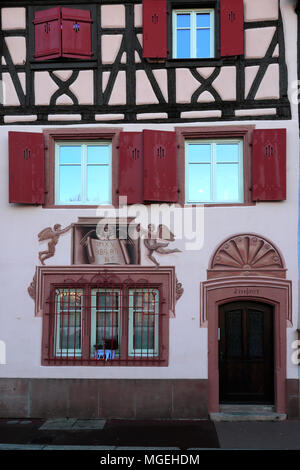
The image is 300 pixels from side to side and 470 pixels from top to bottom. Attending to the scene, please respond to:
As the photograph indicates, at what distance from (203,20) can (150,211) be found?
157 inches

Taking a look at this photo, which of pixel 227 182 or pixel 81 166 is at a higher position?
pixel 81 166

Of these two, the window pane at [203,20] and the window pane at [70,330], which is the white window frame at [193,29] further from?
the window pane at [70,330]

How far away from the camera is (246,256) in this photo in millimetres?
7586

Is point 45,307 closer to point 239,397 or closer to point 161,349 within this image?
point 161,349

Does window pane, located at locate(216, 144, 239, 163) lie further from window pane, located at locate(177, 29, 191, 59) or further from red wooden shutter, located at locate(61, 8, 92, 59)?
red wooden shutter, located at locate(61, 8, 92, 59)

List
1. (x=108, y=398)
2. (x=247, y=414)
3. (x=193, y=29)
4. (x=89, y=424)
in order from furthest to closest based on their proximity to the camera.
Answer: (x=193, y=29) < (x=108, y=398) < (x=247, y=414) < (x=89, y=424)

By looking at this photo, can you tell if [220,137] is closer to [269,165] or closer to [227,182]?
[227,182]

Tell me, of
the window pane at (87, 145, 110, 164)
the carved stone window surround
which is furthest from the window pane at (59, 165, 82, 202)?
the carved stone window surround

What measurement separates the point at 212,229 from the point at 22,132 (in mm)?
4132

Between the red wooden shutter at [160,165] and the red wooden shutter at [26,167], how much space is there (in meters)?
2.06

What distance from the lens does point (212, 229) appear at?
7652mm

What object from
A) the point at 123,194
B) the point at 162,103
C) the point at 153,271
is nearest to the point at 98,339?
the point at 153,271

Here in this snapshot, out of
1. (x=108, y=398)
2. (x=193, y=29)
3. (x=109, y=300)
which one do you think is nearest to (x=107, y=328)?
(x=109, y=300)

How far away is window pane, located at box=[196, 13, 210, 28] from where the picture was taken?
26.2ft
